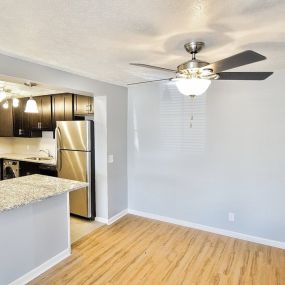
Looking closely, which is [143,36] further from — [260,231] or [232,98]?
[260,231]

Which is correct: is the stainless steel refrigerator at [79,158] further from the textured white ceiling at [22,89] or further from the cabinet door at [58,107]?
the textured white ceiling at [22,89]

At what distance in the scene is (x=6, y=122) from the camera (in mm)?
5125

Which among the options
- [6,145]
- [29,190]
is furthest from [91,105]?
[6,145]

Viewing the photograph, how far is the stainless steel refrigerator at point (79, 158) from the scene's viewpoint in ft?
12.0

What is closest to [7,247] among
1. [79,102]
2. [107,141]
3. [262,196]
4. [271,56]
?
[107,141]

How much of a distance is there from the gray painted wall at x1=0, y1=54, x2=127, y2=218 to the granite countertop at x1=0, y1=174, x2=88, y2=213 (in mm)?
1059

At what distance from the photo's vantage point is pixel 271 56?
233 cm

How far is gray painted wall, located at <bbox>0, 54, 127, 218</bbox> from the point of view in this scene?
103 inches

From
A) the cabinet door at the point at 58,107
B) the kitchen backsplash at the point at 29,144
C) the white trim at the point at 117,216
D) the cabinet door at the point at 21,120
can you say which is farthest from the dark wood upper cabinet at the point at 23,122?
the white trim at the point at 117,216

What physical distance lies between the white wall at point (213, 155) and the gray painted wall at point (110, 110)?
0.16 m

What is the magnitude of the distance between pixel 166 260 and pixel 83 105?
2.75 meters

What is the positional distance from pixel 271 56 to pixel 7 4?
238 cm

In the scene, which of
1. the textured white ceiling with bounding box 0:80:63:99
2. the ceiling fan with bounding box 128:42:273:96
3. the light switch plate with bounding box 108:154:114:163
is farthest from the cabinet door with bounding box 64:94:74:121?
the ceiling fan with bounding box 128:42:273:96

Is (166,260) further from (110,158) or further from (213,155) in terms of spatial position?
(110,158)
